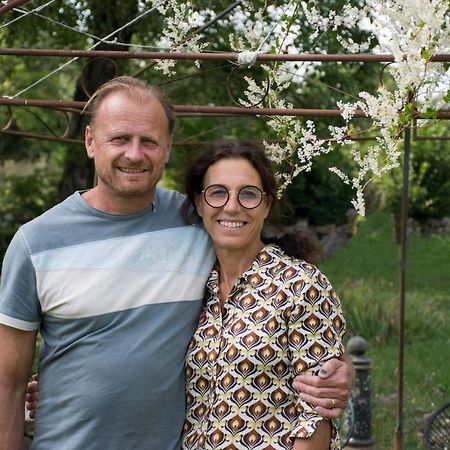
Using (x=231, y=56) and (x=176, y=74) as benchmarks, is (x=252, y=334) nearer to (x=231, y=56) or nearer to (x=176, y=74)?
(x=231, y=56)

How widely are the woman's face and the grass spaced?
324cm

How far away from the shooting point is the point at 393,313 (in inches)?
306

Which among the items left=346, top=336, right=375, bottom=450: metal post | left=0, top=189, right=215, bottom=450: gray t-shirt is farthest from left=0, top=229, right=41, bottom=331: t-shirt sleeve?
left=346, top=336, right=375, bottom=450: metal post

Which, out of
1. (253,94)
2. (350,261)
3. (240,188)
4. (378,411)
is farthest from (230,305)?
(350,261)

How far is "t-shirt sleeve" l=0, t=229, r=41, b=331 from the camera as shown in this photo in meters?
2.24

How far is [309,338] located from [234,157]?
0.51 meters

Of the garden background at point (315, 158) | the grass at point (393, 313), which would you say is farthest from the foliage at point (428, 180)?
the grass at point (393, 313)

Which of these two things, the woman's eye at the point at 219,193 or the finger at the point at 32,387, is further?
the finger at the point at 32,387

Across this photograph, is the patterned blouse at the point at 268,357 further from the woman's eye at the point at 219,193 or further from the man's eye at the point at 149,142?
the man's eye at the point at 149,142

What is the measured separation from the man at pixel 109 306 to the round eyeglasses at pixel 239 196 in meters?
0.14

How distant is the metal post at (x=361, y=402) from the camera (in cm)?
484

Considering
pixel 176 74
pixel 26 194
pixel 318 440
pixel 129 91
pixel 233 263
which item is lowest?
pixel 318 440

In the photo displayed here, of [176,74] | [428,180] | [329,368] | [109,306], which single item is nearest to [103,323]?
[109,306]

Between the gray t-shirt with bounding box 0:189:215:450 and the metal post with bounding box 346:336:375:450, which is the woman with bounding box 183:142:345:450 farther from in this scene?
the metal post with bounding box 346:336:375:450
